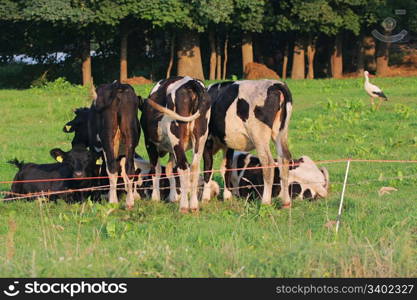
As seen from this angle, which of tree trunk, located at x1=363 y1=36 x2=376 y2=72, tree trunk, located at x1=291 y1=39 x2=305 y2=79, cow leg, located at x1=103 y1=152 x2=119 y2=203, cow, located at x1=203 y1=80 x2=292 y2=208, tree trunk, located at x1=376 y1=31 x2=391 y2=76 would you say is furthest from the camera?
tree trunk, located at x1=363 y1=36 x2=376 y2=72

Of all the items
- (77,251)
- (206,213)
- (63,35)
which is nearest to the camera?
(77,251)

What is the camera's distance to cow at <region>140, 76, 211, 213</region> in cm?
1273

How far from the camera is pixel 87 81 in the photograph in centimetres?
4519

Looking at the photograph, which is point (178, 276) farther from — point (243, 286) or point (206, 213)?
point (206, 213)

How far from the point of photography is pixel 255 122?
13.3m

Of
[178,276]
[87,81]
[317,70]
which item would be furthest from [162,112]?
[317,70]

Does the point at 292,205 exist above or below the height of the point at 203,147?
below

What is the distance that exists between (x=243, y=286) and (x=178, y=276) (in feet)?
2.36

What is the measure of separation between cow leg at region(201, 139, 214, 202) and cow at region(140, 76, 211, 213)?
1.63 ft

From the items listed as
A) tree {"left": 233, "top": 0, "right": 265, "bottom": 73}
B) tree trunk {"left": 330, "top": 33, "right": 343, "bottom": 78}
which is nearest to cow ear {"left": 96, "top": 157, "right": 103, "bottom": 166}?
tree {"left": 233, "top": 0, "right": 265, "bottom": 73}

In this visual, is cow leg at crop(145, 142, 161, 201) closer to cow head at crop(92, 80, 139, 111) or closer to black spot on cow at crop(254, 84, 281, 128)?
cow head at crop(92, 80, 139, 111)

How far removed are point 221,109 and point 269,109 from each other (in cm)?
83

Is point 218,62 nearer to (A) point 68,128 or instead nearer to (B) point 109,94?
(A) point 68,128

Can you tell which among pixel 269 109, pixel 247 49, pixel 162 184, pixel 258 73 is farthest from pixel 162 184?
pixel 247 49
